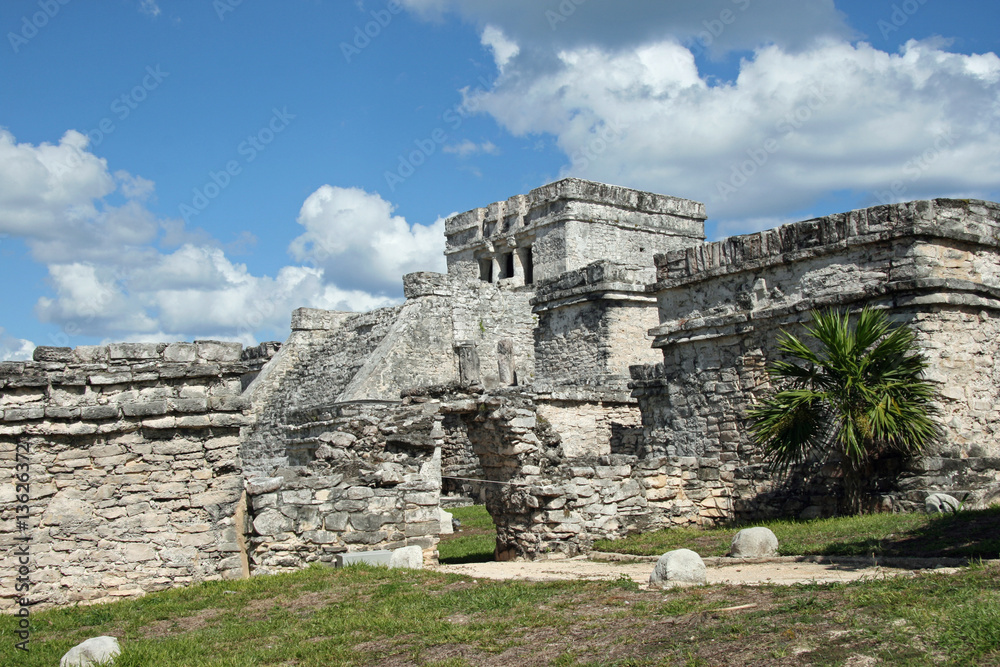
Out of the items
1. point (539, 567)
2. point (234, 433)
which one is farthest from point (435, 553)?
point (234, 433)

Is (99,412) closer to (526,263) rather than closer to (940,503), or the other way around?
(940,503)

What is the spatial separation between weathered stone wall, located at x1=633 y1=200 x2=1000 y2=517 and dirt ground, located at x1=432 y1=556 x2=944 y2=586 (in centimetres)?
261

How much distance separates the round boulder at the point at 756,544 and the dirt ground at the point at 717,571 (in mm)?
165

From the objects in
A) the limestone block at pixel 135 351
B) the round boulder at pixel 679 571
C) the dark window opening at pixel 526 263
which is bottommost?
the round boulder at pixel 679 571

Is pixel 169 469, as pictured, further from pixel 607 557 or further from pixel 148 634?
pixel 607 557

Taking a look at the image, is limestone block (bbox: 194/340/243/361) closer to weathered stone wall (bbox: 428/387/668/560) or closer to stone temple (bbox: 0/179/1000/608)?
stone temple (bbox: 0/179/1000/608)

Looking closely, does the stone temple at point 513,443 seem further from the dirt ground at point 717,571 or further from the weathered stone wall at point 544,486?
the dirt ground at point 717,571

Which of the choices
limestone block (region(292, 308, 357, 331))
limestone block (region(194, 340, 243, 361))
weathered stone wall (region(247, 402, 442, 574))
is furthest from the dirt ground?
limestone block (region(292, 308, 357, 331))

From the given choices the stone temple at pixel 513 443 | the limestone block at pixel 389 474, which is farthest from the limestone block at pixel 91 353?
the limestone block at pixel 389 474

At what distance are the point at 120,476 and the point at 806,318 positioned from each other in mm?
8000

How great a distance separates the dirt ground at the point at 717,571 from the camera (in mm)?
6484

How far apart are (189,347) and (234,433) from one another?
150cm

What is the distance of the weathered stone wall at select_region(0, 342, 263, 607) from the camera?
7.89 m

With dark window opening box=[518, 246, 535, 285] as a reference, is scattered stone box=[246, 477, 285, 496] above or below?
below
